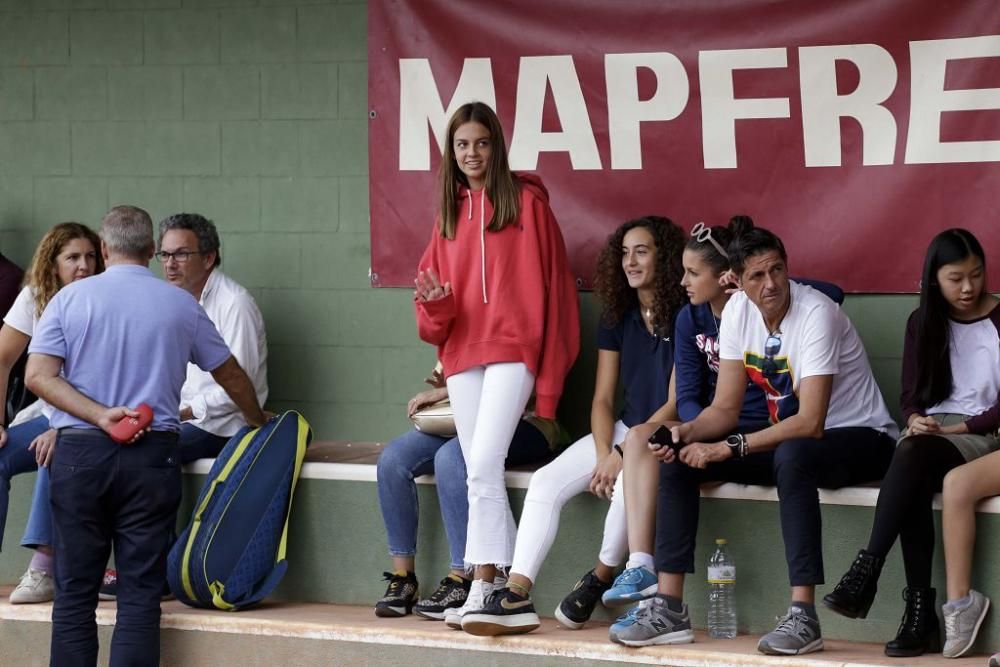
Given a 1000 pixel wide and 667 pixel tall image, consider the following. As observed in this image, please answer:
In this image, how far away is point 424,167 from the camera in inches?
225

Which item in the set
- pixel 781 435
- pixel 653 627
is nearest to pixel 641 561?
pixel 653 627

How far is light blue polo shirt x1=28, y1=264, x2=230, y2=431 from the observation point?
14.7 ft

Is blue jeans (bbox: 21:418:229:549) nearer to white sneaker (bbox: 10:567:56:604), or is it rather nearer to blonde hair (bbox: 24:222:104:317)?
white sneaker (bbox: 10:567:56:604)

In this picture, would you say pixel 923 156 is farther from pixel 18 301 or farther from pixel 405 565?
pixel 18 301

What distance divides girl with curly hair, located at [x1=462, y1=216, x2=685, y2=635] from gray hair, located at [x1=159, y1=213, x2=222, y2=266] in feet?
4.69

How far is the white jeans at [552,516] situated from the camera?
15.4 ft

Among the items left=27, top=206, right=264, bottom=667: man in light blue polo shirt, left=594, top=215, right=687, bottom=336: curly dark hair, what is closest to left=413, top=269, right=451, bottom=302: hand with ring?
left=594, top=215, right=687, bottom=336: curly dark hair

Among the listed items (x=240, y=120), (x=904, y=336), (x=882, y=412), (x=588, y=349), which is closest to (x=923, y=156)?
(x=904, y=336)

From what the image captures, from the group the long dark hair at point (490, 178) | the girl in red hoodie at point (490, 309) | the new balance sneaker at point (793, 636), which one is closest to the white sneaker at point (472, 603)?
the girl in red hoodie at point (490, 309)

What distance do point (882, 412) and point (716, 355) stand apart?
0.53 metres

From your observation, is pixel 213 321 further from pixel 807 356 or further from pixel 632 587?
pixel 807 356

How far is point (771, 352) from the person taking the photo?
14.9ft

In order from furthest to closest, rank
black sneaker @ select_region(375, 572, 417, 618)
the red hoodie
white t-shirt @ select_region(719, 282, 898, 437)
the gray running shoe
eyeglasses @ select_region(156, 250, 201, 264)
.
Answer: eyeglasses @ select_region(156, 250, 201, 264) < black sneaker @ select_region(375, 572, 417, 618) < the red hoodie < white t-shirt @ select_region(719, 282, 898, 437) < the gray running shoe

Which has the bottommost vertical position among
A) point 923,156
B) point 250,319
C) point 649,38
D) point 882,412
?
point 882,412
